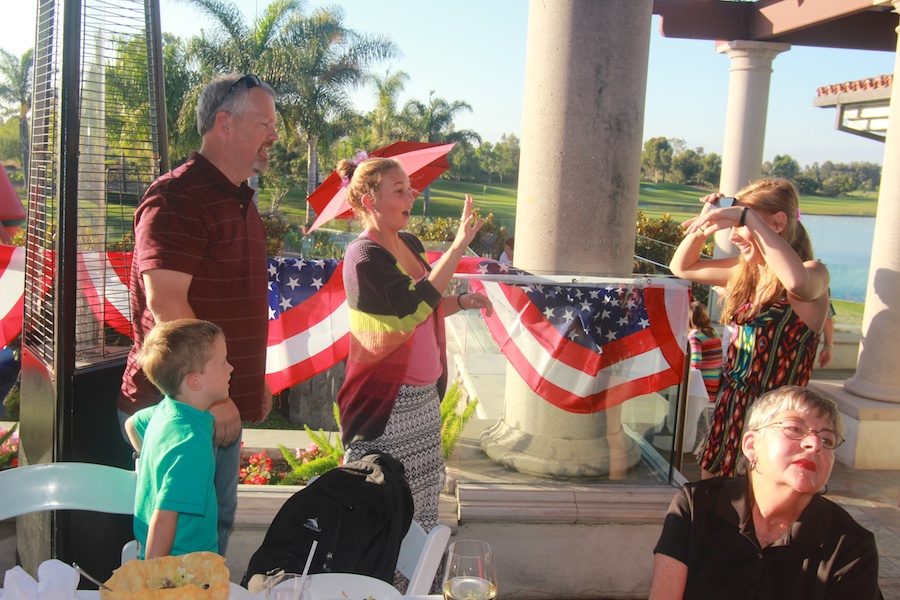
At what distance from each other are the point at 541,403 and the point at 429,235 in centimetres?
1590

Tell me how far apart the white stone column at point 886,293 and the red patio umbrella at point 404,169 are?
3.45 meters

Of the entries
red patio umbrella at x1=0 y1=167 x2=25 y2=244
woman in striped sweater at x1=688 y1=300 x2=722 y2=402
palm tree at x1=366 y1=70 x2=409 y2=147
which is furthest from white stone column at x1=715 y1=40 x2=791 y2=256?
palm tree at x1=366 y1=70 x2=409 y2=147

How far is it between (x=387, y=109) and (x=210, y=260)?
41599 mm

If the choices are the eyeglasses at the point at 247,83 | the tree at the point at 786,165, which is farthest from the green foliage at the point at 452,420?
the tree at the point at 786,165

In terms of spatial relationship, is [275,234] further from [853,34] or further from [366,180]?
[366,180]

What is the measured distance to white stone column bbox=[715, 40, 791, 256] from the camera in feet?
29.0

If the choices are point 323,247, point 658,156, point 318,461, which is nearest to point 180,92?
point 323,247

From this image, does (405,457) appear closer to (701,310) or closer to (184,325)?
(184,325)

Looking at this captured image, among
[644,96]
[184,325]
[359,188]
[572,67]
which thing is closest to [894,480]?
[644,96]

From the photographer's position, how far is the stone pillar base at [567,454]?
3.54 m

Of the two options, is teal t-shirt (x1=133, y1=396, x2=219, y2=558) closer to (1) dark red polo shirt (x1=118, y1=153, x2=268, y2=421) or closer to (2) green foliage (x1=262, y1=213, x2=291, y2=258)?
(1) dark red polo shirt (x1=118, y1=153, x2=268, y2=421)

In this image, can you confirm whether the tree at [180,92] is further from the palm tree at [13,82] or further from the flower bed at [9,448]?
the palm tree at [13,82]

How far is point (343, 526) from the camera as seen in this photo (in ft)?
6.19

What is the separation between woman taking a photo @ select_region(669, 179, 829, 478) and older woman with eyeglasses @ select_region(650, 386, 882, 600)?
2.79 ft
